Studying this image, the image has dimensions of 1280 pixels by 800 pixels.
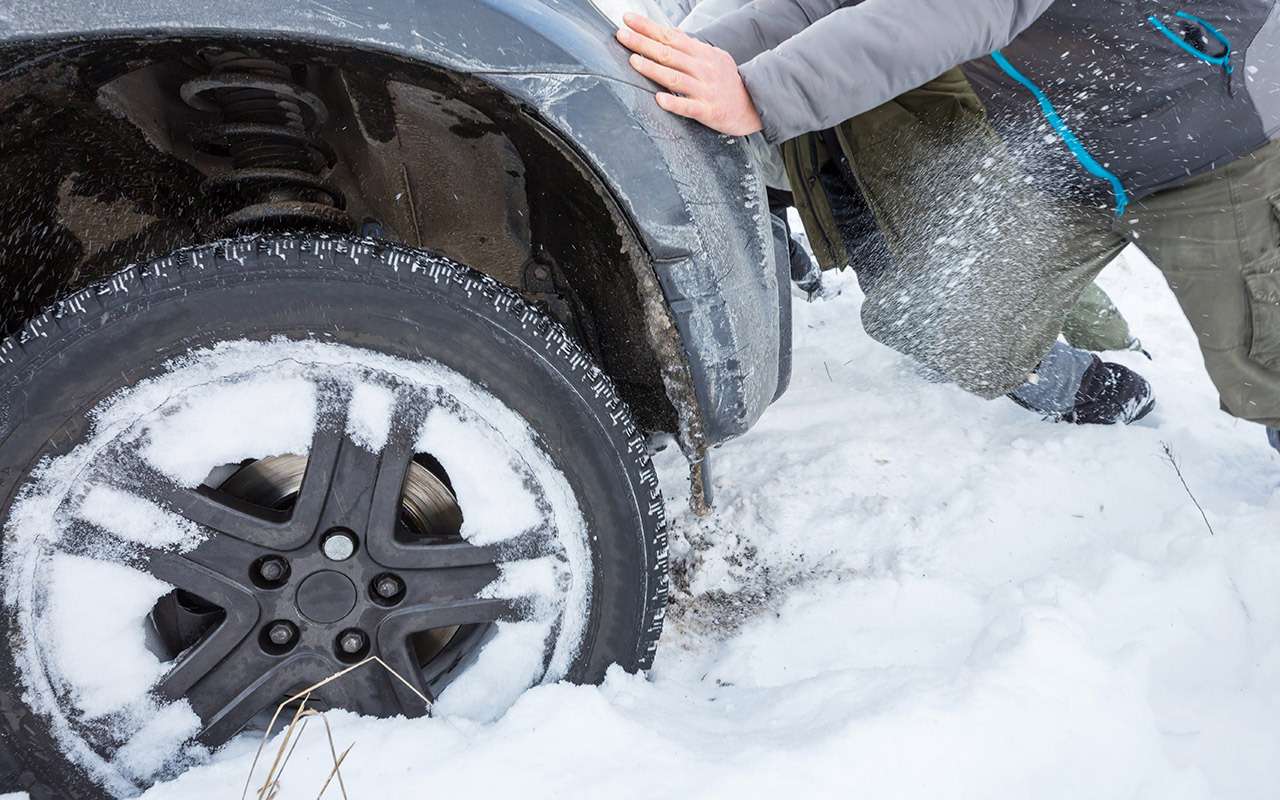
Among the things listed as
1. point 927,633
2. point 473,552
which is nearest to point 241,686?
point 473,552

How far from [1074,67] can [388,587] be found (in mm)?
1772

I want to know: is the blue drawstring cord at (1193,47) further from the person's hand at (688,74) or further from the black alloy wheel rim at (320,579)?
the black alloy wheel rim at (320,579)

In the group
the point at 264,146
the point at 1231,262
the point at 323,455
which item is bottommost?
the point at 1231,262

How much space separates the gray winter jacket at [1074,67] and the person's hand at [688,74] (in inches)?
3.7

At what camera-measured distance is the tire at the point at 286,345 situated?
1.12 meters

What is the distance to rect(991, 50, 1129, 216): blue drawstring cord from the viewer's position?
1891 millimetres

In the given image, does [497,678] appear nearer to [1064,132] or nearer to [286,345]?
[286,345]

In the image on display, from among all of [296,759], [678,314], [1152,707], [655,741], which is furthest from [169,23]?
[1152,707]

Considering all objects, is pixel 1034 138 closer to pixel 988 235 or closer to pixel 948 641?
pixel 988 235

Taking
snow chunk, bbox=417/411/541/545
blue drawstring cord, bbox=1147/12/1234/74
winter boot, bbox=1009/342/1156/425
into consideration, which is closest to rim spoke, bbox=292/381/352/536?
snow chunk, bbox=417/411/541/545

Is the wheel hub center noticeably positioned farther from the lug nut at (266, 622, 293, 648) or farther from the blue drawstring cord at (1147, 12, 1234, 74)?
the blue drawstring cord at (1147, 12, 1234, 74)

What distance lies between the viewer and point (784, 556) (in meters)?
2.06

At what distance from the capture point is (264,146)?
1.38m

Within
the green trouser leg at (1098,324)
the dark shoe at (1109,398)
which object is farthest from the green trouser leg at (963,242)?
the green trouser leg at (1098,324)
